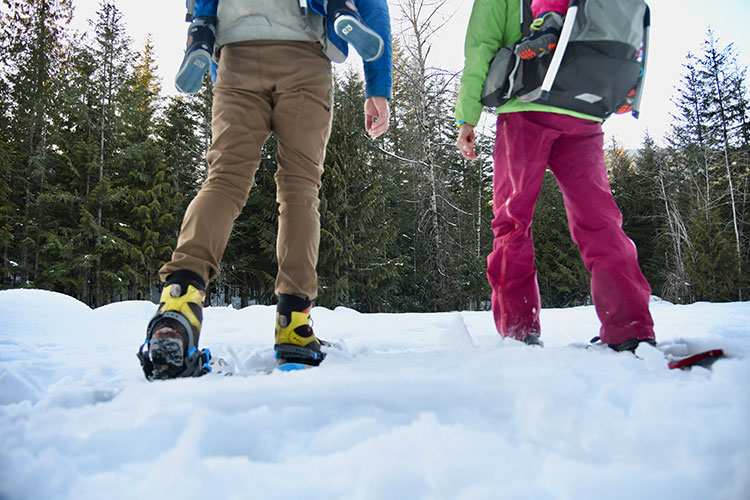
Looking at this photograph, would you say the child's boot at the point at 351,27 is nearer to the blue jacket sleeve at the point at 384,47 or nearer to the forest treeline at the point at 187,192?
the blue jacket sleeve at the point at 384,47

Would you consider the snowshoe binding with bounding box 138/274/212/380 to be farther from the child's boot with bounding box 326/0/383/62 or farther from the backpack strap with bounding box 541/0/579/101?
the backpack strap with bounding box 541/0/579/101

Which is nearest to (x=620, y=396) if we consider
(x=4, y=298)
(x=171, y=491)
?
(x=171, y=491)

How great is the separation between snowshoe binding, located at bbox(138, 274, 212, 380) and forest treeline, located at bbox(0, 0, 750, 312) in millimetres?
9112

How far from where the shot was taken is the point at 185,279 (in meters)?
1.20

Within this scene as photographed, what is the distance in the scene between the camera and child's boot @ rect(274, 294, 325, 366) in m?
1.38

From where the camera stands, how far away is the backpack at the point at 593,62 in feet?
4.76

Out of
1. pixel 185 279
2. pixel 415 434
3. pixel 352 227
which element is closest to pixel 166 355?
pixel 185 279

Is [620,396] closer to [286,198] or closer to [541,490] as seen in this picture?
[541,490]

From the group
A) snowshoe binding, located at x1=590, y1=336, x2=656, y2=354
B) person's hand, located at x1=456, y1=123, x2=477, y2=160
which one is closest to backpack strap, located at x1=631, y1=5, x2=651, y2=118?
person's hand, located at x1=456, y1=123, x2=477, y2=160

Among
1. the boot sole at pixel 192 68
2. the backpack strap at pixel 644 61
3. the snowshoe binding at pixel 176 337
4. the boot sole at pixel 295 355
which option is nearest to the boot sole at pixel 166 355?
the snowshoe binding at pixel 176 337

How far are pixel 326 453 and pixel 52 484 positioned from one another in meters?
0.35

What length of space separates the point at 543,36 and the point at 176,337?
5.53 ft

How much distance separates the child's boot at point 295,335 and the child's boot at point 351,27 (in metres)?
1.00

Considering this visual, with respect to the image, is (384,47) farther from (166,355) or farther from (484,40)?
(166,355)
